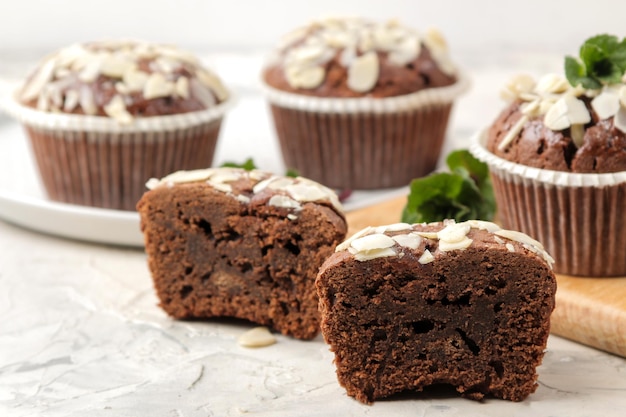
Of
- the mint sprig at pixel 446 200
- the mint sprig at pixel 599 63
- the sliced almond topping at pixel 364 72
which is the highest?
the mint sprig at pixel 599 63

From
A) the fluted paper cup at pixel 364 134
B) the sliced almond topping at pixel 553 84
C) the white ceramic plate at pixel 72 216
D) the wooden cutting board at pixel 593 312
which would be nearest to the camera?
the wooden cutting board at pixel 593 312

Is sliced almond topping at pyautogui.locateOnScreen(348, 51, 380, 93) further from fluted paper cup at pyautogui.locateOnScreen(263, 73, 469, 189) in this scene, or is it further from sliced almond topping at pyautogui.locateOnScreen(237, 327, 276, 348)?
sliced almond topping at pyautogui.locateOnScreen(237, 327, 276, 348)

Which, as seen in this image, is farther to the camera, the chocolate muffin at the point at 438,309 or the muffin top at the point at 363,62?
the muffin top at the point at 363,62

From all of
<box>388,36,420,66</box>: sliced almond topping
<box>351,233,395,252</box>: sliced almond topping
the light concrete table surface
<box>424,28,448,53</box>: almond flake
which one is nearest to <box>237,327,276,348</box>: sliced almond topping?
the light concrete table surface

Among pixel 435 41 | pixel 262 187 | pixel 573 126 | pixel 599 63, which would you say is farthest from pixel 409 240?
pixel 435 41

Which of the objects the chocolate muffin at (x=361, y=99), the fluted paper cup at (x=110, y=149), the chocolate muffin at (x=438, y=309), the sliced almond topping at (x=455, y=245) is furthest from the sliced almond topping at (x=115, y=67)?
the sliced almond topping at (x=455, y=245)

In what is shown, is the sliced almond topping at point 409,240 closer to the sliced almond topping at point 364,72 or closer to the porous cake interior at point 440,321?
the porous cake interior at point 440,321
